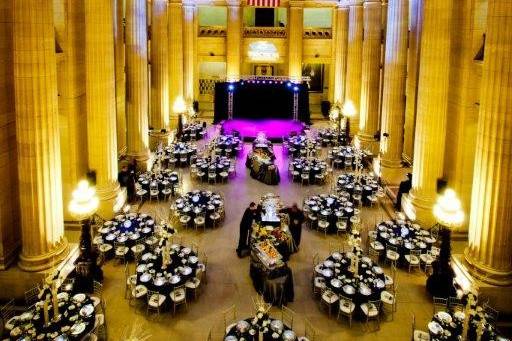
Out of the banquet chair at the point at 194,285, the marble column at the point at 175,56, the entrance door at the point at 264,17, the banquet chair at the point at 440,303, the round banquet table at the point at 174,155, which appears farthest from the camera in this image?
the entrance door at the point at 264,17

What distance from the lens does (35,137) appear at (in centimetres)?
1294

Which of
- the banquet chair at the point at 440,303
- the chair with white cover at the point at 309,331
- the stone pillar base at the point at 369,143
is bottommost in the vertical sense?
the chair with white cover at the point at 309,331

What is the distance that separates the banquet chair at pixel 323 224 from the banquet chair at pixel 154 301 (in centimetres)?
650

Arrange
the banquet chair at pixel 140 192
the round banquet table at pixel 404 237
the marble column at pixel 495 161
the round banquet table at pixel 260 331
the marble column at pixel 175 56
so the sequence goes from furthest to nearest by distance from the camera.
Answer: the marble column at pixel 175 56 < the banquet chair at pixel 140 192 < the round banquet table at pixel 404 237 < the marble column at pixel 495 161 < the round banquet table at pixel 260 331

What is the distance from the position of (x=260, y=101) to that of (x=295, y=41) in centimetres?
510

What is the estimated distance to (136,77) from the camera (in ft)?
76.7

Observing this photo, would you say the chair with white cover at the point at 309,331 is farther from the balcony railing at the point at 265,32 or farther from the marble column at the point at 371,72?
the balcony railing at the point at 265,32

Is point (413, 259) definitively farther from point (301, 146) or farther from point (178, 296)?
point (301, 146)

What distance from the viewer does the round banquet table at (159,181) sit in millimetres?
21280

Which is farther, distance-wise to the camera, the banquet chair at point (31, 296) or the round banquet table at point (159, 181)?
the round banquet table at point (159, 181)

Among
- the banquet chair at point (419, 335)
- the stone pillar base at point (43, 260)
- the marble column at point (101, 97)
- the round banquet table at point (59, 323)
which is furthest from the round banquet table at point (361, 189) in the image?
the round banquet table at point (59, 323)

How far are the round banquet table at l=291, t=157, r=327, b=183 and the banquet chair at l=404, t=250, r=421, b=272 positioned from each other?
832 centimetres

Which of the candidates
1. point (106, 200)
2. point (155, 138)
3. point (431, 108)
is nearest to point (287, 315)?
point (106, 200)

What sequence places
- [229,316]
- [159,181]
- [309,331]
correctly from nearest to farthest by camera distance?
[309,331] < [229,316] < [159,181]
